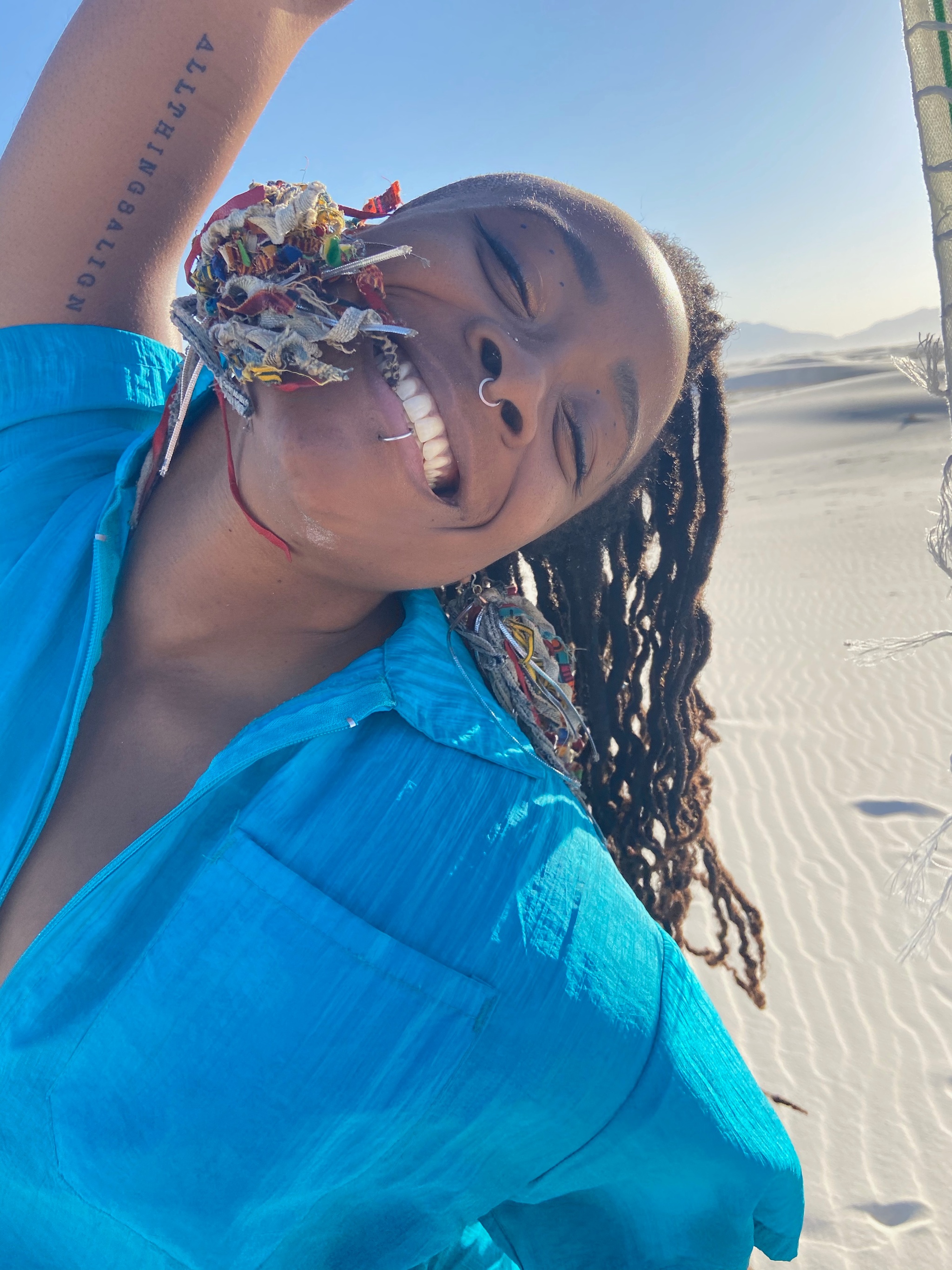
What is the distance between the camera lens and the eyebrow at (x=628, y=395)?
60.7 inches

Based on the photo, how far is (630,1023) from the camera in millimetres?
1171

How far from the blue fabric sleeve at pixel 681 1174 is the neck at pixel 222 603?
2.82 feet

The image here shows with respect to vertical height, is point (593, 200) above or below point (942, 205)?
above

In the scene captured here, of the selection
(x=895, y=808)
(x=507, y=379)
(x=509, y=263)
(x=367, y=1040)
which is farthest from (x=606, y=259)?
(x=895, y=808)

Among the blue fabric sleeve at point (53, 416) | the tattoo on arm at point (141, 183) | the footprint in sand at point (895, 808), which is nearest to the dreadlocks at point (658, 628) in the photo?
the blue fabric sleeve at point (53, 416)

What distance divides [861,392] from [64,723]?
29.8 metres

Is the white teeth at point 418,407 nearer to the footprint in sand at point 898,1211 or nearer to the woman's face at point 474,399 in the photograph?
the woman's face at point 474,399

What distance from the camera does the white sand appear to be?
317cm

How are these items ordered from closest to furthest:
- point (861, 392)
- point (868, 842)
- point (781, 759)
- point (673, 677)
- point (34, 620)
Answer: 1. point (34, 620)
2. point (673, 677)
3. point (868, 842)
4. point (781, 759)
5. point (861, 392)

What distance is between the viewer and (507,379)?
134cm

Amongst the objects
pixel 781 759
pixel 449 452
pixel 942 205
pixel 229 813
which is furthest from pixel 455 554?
pixel 781 759

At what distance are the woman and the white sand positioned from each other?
239 centimetres

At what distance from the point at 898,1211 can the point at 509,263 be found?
11.6ft

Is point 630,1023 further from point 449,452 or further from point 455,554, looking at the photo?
point 449,452
